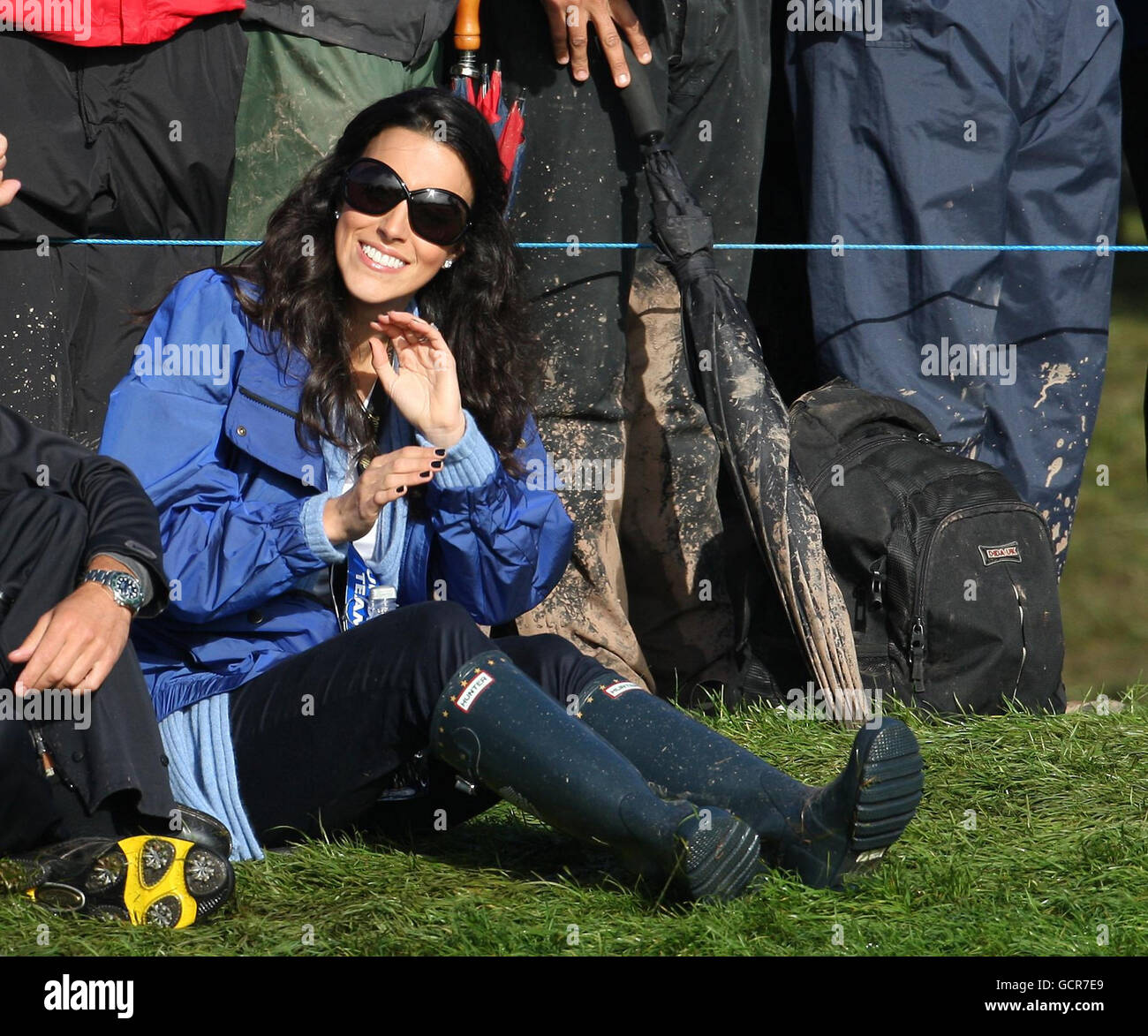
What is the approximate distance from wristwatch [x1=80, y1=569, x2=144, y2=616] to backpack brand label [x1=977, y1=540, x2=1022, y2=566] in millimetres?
1967

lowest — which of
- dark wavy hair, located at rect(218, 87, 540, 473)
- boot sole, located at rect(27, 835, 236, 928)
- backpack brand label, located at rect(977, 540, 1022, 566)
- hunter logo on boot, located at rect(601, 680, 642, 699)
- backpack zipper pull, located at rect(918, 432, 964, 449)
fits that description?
boot sole, located at rect(27, 835, 236, 928)

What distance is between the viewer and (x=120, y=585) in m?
2.46

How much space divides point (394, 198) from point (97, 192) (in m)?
0.78

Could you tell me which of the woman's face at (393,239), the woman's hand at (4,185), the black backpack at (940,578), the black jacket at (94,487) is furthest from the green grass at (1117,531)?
the woman's hand at (4,185)

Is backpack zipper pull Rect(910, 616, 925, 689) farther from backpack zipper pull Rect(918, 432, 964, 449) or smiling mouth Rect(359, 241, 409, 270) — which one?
smiling mouth Rect(359, 241, 409, 270)

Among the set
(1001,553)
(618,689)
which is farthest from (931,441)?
(618,689)

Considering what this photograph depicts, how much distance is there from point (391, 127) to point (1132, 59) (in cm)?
247

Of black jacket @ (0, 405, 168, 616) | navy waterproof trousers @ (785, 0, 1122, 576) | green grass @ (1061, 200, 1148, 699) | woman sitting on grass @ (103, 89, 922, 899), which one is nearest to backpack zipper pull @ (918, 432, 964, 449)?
navy waterproof trousers @ (785, 0, 1122, 576)

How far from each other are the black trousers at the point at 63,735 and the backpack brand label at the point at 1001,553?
194 cm

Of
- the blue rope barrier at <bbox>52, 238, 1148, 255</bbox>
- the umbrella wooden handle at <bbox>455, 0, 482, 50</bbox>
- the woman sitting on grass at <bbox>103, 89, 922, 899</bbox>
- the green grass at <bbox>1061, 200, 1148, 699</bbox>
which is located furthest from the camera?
the green grass at <bbox>1061, 200, 1148, 699</bbox>

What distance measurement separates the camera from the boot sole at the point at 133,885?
240 centimetres

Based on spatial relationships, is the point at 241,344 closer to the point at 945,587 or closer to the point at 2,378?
the point at 2,378

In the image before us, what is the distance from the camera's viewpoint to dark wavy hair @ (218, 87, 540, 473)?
297 centimetres

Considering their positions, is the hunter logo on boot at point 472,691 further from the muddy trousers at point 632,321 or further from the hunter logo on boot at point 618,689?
the muddy trousers at point 632,321
